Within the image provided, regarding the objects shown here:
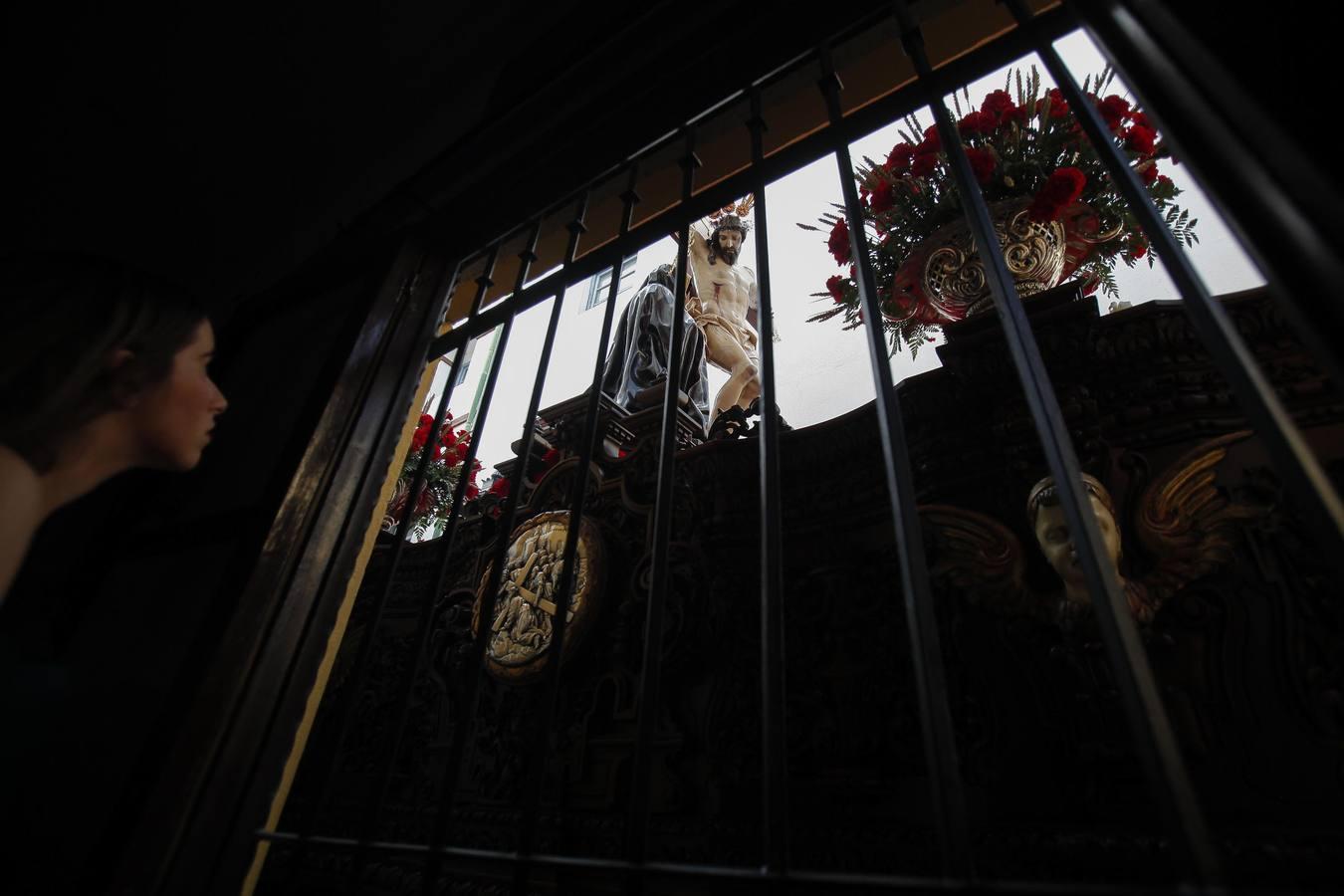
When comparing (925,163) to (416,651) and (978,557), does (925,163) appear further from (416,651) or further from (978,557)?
(416,651)

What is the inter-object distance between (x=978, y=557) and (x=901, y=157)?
80 centimetres

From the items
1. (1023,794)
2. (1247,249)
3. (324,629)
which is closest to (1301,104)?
(1247,249)

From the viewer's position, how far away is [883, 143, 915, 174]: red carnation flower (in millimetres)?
1185

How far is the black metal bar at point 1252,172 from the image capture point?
276 mm

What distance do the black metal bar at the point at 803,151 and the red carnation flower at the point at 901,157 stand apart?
Answer: 1.56 feet

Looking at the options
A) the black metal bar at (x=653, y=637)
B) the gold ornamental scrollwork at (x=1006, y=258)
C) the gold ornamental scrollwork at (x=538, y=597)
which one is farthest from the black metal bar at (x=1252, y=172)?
the gold ornamental scrollwork at (x=538, y=597)

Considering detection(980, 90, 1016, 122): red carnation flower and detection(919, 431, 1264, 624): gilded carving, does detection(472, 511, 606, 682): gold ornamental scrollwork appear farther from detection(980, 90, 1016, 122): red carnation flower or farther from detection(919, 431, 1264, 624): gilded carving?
detection(980, 90, 1016, 122): red carnation flower

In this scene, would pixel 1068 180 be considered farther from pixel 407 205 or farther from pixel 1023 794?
pixel 407 205

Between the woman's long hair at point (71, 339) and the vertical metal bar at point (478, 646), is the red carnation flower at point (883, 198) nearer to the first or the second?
the vertical metal bar at point (478, 646)

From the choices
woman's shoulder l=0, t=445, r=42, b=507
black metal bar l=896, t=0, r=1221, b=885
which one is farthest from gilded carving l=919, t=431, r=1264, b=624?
woman's shoulder l=0, t=445, r=42, b=507

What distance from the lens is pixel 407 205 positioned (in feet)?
3.57

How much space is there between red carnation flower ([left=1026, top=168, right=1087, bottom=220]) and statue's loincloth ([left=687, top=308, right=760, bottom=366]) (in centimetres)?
96

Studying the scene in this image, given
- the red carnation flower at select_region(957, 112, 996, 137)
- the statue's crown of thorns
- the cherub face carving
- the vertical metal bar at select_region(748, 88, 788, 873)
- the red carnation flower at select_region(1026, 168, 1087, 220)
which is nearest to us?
the vertical metal bar at select_region(748, 88, 788, 873)

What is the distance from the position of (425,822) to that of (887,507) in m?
1.04
